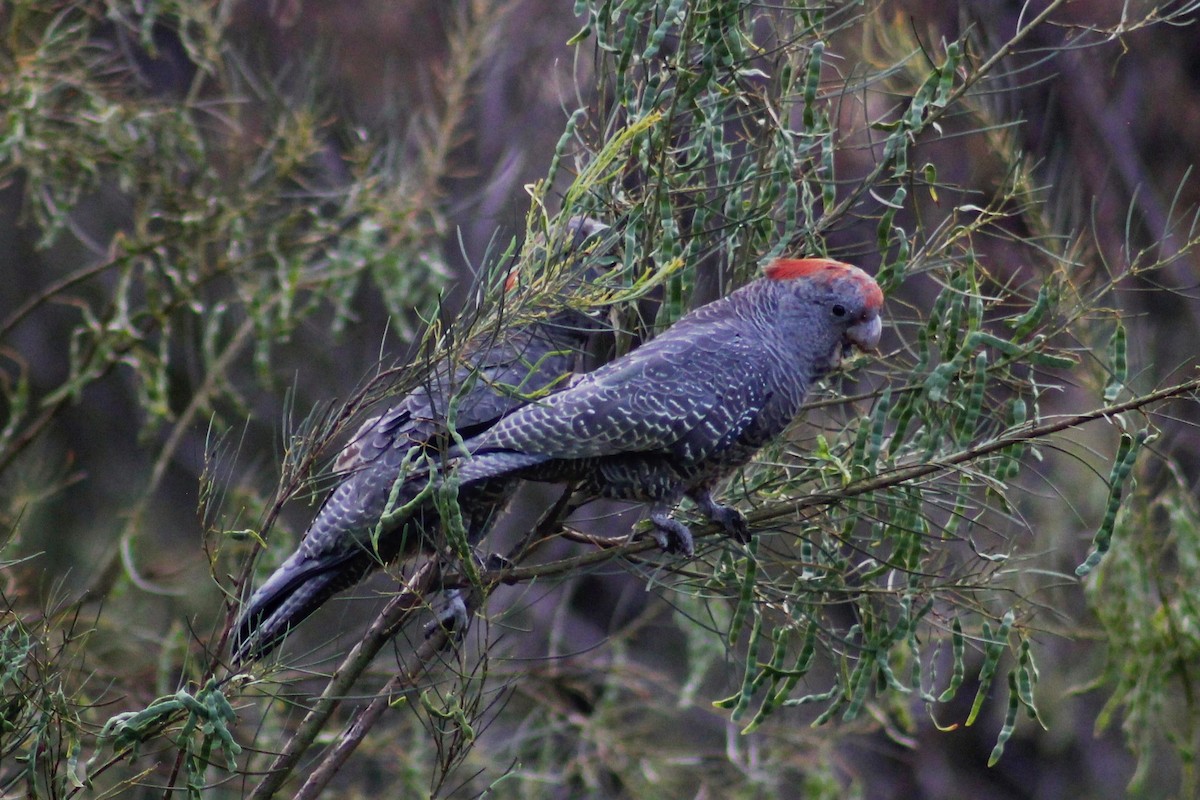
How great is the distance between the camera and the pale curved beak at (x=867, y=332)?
3293 mm

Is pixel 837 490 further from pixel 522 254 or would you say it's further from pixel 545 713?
pixel 545 713

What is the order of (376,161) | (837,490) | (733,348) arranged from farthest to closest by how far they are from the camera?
(376,161) → (733,348) → (837,490)

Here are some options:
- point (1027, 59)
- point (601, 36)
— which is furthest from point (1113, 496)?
point (1027, 59)

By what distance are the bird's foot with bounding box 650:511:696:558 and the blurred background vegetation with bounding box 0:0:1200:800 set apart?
0.22 feet

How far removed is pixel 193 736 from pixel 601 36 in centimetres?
164

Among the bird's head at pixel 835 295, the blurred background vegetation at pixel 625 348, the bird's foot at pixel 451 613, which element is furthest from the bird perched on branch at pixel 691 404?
the bird's foot at pixel 451 613

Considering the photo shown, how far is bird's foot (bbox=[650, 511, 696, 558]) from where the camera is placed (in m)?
3.01

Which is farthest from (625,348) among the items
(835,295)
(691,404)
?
(835,295)

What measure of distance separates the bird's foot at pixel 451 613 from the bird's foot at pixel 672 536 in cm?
55

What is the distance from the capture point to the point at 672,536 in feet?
10.00

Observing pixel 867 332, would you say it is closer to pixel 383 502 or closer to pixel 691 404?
pixel 691 404

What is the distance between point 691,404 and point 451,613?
887 millimetres

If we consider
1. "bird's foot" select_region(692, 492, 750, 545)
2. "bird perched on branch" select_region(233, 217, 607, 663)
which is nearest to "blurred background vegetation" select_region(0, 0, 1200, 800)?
"bird's foot" select_region(692, 492, 750, 545)

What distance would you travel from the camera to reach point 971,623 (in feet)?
15.6
